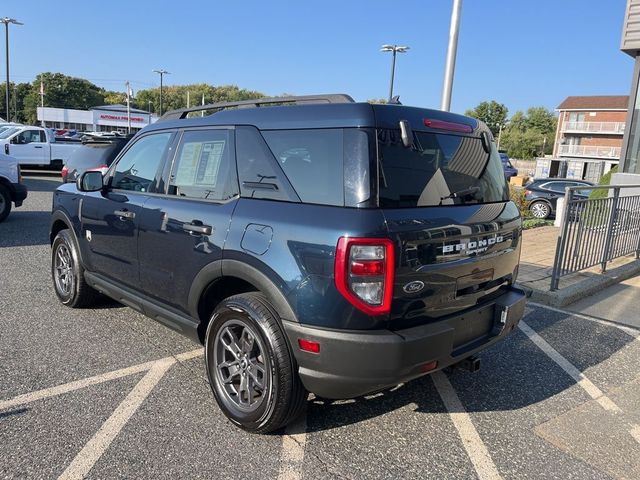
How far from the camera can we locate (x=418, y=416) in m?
3.19

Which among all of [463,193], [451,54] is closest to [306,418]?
[463,193]

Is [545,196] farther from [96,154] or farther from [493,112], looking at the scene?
[493,112]

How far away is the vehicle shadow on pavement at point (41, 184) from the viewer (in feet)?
50.4

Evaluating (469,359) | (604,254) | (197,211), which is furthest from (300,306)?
(604,254)

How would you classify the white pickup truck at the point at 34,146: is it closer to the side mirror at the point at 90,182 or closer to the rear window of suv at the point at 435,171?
the side mirror at the point at 90,182

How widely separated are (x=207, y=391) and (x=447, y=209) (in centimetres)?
203

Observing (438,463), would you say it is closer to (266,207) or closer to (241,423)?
(241,423)

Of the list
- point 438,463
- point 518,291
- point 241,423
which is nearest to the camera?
point 438,463

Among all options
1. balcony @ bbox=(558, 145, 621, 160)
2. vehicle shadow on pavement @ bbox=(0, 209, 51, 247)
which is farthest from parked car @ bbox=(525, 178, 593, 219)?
balcony @ bbox=(558, 145, 621, 160)

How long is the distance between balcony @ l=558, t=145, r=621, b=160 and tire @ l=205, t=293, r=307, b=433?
6539 cm

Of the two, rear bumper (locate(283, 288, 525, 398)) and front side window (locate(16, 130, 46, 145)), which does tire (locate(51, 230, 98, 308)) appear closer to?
rear bumper (locate(283, 288, 525, 398))

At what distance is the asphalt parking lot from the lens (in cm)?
262

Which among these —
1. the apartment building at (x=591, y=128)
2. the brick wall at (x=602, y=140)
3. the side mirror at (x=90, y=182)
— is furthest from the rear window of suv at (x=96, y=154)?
the brick wall at (x=602, y=140)

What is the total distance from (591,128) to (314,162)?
2787 inches
